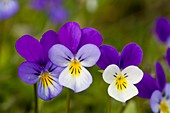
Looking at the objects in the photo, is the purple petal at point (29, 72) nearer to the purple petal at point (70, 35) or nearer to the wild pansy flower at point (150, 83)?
the purple petal at point (70, 35)

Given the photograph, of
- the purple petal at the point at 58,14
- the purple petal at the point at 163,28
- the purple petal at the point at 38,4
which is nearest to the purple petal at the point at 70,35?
the purple petal at the point at 163,28

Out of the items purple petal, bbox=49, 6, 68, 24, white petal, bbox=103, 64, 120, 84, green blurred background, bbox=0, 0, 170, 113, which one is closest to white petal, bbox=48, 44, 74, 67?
white petal, bbox=103, 64, 120, 84

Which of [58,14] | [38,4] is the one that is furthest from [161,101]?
[58,14]

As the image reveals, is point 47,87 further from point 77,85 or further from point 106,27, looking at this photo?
point 106,27

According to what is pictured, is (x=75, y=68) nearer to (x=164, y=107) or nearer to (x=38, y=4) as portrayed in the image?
(x=164, y=107)

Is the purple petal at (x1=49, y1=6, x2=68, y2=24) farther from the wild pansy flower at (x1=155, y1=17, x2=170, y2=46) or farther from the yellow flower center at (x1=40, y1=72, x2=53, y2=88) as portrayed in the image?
the yellow flower center at (x1=40, y1=72, x2=53, y2=88)

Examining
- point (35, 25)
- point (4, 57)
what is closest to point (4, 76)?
point (4, 57)
